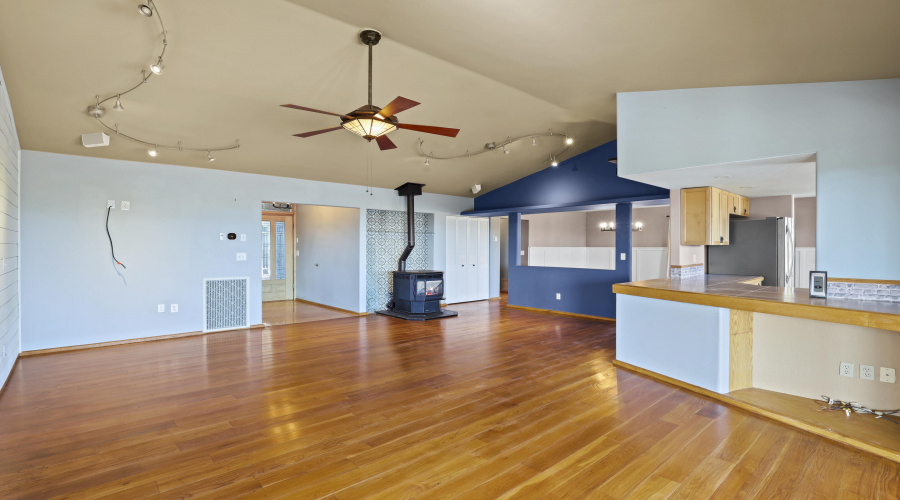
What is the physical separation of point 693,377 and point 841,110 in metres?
2.34

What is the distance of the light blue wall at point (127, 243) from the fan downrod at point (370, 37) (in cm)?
367

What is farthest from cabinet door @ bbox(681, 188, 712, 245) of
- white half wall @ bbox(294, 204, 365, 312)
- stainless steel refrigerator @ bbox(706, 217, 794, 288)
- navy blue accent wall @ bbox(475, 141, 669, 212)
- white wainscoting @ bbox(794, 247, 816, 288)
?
white half wall @ bbox(294, 204, 365, 312)

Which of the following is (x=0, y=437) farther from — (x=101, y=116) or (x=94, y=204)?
(x=94, y=204)

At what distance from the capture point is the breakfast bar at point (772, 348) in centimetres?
276

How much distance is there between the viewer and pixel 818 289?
3152 mm

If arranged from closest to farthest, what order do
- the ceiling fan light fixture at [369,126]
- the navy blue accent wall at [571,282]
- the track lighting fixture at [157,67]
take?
1. the track lighting fixture at [157,67]
2. the ceiling fan light fixture at [369,126]
3. the navy blue accent wall at [571,282]

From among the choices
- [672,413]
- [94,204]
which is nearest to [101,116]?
[94,204]

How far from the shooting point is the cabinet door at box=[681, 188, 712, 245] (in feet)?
15.9

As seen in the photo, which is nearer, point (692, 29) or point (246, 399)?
point (692, 29)

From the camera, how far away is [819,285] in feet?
10.3

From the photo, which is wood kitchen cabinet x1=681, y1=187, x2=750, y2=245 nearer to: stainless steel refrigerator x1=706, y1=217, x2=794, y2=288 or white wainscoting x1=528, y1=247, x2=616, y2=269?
stainless steel refrigerator x1=706, y1=217, x2=794, y2=288

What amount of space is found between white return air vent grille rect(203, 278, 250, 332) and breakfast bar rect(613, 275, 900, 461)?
5.17 meters

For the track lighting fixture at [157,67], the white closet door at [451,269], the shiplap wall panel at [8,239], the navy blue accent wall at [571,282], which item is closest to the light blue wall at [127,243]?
the shiplap wall panel at [8,239]

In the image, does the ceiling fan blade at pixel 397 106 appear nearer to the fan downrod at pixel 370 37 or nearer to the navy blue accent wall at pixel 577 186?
the fan downrod at pixel 370 37
